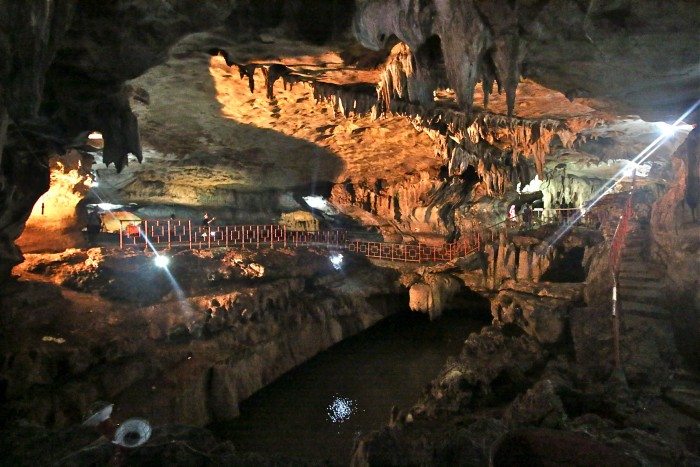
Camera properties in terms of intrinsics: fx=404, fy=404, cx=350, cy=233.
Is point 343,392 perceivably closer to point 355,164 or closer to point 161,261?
point 161,261

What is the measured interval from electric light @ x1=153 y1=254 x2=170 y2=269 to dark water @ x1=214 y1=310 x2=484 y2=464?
404cm

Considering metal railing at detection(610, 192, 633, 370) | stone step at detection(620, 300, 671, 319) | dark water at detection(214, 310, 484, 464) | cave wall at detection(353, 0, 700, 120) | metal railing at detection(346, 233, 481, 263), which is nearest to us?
cave wall at detection(353, 0, 700, 120)

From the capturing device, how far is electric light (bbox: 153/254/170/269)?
406 inches

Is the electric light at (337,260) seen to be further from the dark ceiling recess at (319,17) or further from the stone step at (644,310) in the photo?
the dark ceiling recess at (319,17)

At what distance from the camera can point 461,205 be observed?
1755 cm

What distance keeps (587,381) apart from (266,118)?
29.4 ft

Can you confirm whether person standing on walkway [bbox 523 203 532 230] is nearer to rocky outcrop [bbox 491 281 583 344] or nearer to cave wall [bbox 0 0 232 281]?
rocky outcrop [bbox 491 281 583 344]

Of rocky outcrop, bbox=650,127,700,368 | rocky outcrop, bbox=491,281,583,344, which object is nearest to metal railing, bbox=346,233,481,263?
rocky outcrop, bbox=491,281,583,344

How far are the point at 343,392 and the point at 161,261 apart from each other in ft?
18.7

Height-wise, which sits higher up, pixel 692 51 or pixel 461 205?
pixel 692 51

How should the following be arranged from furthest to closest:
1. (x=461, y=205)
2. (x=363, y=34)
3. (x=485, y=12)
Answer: (x=461, y=205) < (x=363, y=34) < (x=485, y=12)

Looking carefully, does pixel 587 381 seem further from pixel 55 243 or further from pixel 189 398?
pixel 55 243

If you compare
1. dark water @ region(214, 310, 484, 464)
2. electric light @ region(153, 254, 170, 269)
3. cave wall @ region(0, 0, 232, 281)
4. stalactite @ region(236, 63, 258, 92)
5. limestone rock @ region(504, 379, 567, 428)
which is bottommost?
dark water @ region(214, 310, 484, 464)

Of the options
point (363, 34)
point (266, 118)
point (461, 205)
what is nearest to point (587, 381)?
point (363, 34)
